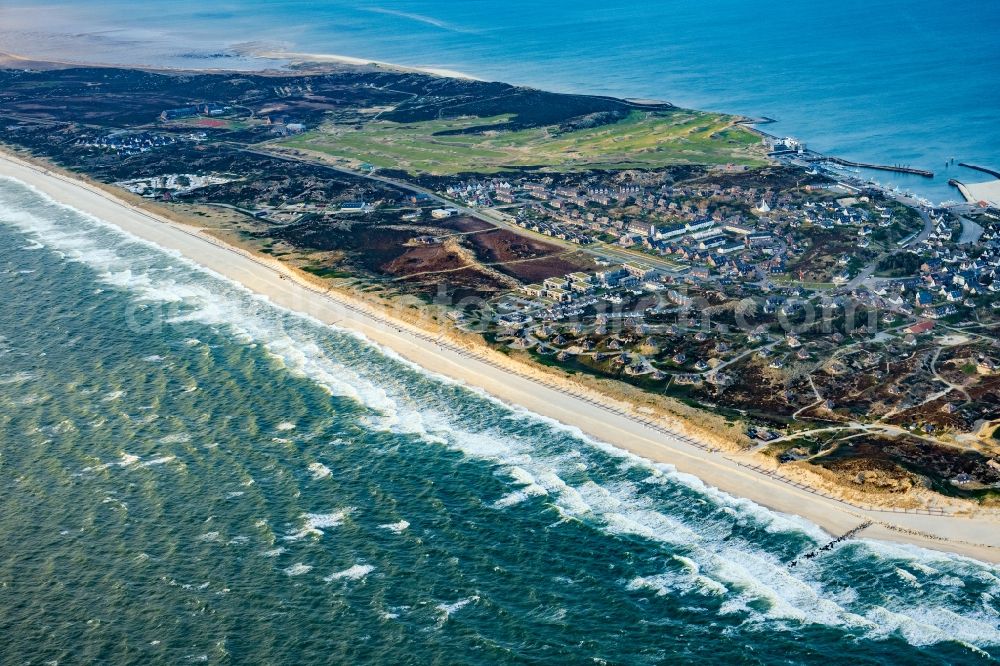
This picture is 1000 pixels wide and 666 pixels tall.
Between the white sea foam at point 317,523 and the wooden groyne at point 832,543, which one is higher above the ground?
the wooden groyne at point 832,543

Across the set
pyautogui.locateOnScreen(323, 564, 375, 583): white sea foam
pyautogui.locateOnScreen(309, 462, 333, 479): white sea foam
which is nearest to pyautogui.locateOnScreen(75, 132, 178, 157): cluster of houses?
pyautogui.locateOnScreen(309, 462, 333, 479): white sea foam

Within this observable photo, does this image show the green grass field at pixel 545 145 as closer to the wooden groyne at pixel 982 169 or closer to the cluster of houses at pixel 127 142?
the cluster of houses at pixel 127 142

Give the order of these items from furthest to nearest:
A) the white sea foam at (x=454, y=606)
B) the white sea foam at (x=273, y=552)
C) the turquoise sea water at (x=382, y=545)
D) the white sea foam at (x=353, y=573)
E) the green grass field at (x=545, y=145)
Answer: the green grass field at (x=545, y=145)
the white sea foam at (x=273, y=552)
the white sea foam at (x=353, y=573)
the white sea foam at (x=454, y=606)
the turquoise sea water at (x=382, y=545)

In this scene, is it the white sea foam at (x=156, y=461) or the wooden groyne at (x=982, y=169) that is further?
the wooden groyne at (x=982, y=169)

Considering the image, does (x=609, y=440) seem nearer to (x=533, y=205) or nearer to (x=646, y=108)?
(x=533, y=205)

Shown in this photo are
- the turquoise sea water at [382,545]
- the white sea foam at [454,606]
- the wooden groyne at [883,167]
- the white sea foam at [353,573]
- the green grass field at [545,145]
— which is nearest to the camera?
the turquoise sea water at [382,545]

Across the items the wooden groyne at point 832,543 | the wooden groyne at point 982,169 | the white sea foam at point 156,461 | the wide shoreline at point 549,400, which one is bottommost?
the white sea foam at point 156,461

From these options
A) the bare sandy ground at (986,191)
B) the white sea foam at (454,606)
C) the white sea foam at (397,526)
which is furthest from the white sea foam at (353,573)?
the bare sandy ground at (986,191)

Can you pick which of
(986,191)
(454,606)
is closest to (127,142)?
(986,191)

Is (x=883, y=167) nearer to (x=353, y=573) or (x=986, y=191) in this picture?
(x=986, y=191)
